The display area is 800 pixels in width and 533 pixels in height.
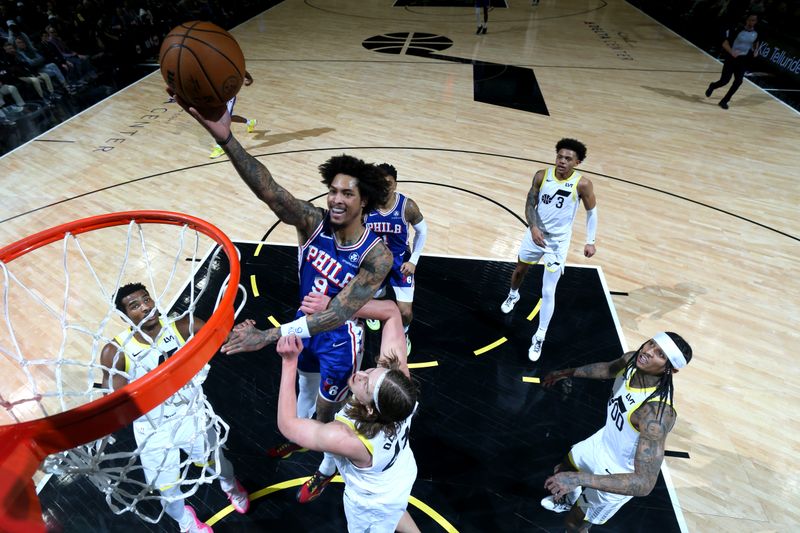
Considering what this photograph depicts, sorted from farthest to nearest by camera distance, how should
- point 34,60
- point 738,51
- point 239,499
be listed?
point 34,60, point 738,51, point 239,499

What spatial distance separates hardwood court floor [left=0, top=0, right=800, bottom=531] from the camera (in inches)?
149

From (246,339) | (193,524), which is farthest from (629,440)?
(193,524)

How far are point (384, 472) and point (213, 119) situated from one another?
1835 mm

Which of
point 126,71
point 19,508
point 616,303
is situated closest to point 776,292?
point 616,303

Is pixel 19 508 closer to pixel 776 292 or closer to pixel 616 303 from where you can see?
pixel 616 303

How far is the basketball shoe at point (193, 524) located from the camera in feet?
8.99

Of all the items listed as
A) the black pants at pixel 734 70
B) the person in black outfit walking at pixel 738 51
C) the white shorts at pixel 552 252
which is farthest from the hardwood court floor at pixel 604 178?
the white shorts at pixel 552 252

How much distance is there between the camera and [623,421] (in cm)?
246

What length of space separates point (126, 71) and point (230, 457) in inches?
456

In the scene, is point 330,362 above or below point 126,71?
above

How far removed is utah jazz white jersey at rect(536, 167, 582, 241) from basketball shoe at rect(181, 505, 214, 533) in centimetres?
325

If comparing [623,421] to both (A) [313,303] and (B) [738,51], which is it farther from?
(B) [738,51]

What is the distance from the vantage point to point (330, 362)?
281cm

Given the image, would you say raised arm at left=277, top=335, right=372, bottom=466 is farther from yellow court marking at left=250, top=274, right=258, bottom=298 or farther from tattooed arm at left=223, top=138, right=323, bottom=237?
yellow court marking at left=250, top=274, right=258, bottom=298
